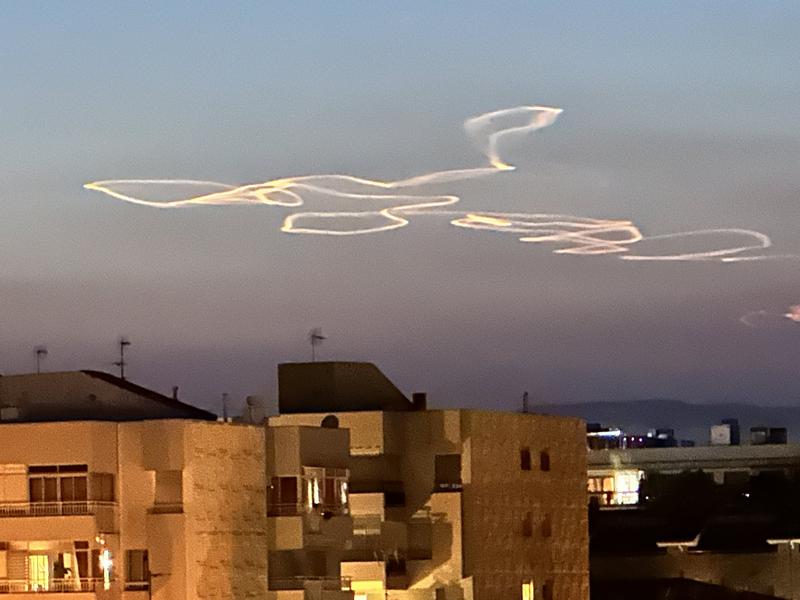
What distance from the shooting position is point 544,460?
69812 mm

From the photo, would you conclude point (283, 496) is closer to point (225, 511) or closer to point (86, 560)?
point (225, 511)

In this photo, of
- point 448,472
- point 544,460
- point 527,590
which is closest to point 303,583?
point 448,472

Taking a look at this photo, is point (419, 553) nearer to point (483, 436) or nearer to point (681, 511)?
point (483, 436)

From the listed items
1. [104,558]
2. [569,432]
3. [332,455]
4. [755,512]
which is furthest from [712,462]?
[104,558]

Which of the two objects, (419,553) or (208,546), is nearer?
(208,546)

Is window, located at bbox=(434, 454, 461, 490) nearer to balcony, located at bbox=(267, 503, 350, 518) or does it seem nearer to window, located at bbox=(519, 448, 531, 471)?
window, located at bbox=(519, 448, 531, 471)

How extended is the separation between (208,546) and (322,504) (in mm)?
6388

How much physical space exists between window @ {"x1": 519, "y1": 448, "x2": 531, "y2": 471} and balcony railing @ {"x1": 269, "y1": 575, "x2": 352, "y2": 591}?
1176cm

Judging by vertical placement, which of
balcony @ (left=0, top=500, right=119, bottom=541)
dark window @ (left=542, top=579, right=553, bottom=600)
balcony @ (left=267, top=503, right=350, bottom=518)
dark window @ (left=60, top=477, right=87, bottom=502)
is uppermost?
dark window @ (left=60, top=477, right=87, bottom=502)

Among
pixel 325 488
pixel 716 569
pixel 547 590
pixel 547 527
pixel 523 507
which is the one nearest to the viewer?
pixel 325 488

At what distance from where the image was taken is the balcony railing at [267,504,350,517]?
55.6m

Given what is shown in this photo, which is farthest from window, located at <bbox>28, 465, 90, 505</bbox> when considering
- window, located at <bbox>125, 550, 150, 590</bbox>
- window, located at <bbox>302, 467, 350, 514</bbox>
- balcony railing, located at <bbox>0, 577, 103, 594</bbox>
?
window, located at <bbox>302, 467, 350, 514</bbox>

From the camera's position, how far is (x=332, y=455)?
5872 centimetres

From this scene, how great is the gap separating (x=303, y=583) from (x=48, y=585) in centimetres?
635
